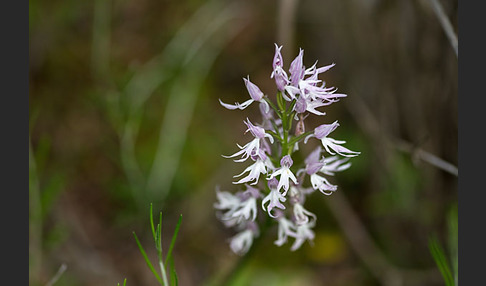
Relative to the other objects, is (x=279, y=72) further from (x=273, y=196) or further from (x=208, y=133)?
(x=208, y=133)

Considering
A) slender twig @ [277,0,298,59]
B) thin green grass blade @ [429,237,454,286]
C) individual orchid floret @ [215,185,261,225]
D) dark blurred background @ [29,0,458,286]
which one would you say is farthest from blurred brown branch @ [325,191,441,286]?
individual orchid floret @ [215,185,261,225]

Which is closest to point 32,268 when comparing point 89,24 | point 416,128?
point 89,24

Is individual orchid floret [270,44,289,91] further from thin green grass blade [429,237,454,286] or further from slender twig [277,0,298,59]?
slender twig [277,0,298,59]

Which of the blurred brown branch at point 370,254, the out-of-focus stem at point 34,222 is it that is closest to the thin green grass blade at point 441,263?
the blurred brown branch at point 370,254

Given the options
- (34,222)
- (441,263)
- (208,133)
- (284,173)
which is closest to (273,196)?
(284,173)

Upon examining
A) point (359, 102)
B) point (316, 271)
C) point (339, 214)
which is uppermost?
point (359, 102)

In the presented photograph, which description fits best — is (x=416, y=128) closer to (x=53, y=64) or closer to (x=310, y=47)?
(x=310, y=47)

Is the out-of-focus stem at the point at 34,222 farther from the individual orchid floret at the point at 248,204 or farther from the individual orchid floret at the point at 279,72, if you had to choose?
the individual orchid floret at the point at 279,72
